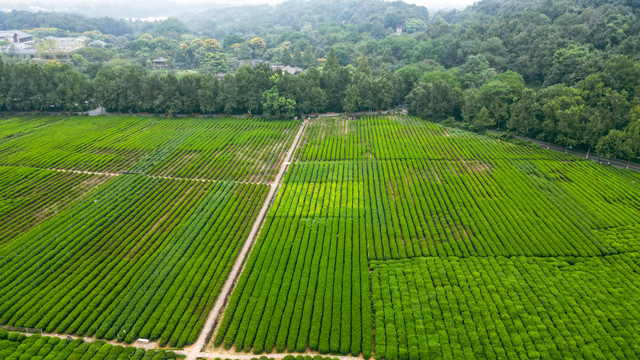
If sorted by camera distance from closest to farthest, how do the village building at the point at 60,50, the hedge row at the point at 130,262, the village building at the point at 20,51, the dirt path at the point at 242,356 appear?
the dirt path at the point at 242,356, the hedge row at the point at 130,262, the village building at the point at 60,50, the village building at the point at 20,51

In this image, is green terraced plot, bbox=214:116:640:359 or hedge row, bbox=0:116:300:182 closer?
green terraced plot, bbox=214:116:640:359

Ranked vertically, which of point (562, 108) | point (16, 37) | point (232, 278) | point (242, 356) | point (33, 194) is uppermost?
point (16, 37)

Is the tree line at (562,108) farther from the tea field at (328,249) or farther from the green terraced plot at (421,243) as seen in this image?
the green terraced plot at (421,243)

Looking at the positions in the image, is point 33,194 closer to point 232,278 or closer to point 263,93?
point 232,278

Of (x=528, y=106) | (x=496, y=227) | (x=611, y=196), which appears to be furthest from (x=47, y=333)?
(x=528, y=106)

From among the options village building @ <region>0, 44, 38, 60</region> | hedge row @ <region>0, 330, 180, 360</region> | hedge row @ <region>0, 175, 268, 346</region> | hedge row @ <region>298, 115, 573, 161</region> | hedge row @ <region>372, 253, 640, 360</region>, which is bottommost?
hedge row @ <region>0, 330, 180, 360</region>

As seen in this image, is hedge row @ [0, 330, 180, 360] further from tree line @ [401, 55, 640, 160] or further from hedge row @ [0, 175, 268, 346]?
tree line @ [401, 55, 640, 160]

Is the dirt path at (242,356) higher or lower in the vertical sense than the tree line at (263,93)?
lower

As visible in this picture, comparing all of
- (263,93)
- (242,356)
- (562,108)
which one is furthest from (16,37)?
(562,108)

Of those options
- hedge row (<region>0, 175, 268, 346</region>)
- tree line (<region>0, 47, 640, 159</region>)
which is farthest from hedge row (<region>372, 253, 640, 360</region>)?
tree line (<region>0, 47, 640, 159</region>)

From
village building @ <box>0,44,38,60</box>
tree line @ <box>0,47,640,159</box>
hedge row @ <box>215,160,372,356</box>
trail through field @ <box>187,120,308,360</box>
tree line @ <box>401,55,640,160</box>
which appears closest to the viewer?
trail through field @ <box>187,120,308,360</box>

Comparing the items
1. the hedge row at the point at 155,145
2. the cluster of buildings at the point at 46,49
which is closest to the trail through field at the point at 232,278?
the hedge row at the point at 155,145

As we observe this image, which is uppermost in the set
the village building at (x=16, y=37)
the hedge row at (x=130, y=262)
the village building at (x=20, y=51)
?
the village building at (x=16, y=37)
